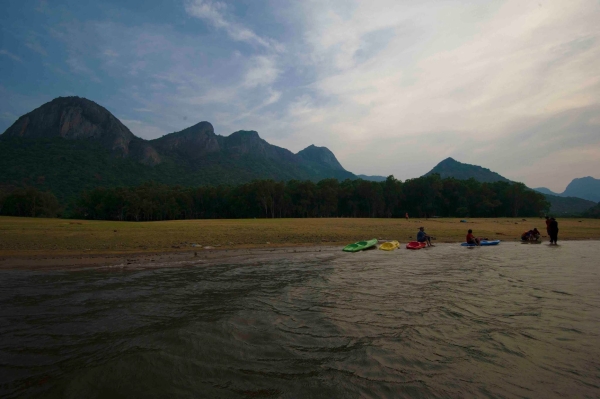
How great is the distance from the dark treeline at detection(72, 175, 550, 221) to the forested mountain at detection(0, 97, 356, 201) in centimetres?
4021

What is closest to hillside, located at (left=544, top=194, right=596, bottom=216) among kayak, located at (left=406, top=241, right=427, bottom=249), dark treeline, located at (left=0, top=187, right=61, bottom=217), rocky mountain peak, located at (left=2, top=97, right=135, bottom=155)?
kayak, located at (left=406, top=241, right=427, bottom=249)

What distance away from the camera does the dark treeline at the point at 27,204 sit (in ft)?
253

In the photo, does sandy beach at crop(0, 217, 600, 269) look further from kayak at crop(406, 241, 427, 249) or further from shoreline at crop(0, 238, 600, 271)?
kayak at crop(406, 241, 427, 249)

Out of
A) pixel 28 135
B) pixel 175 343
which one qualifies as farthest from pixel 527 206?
pixel 28 135

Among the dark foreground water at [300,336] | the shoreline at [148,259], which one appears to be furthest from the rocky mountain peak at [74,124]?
the dark foreground water at [300,336]

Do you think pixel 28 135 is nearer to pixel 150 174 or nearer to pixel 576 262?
pixel 150 174

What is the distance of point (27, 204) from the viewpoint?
76875 mm

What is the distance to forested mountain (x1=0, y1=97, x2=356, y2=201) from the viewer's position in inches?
4584

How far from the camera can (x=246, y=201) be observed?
88625 millimetres

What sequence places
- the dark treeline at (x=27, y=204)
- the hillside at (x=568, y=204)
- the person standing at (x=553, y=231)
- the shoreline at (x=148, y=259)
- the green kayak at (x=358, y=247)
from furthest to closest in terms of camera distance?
the hillside at (x=568, y=204) < the dark treeline at (x=27, y=204) < the person standing at (x=553, y=231) < the green kayak at (x=358, y=247) < the shoreline at (x=148, y=259)

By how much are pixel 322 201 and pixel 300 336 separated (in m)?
83.1

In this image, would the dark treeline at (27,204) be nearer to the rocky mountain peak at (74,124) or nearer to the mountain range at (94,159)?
the mountain range at (94,159)

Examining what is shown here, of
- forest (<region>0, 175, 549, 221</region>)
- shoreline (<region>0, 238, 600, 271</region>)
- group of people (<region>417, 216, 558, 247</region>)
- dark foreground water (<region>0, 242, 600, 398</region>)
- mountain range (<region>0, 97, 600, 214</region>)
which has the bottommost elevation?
shoreline (<region>0, 238, 600, 271</region>)

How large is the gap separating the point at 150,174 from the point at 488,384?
160 m
